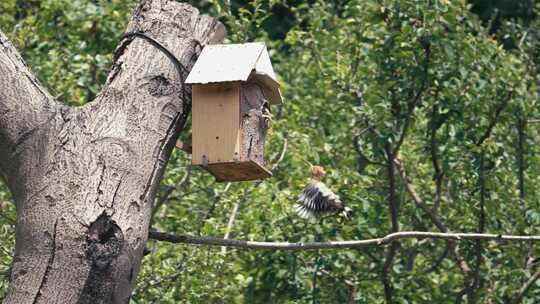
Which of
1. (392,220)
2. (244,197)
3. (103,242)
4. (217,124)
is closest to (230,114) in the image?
(217,124)

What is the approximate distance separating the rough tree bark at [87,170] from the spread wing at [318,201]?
2.90ft

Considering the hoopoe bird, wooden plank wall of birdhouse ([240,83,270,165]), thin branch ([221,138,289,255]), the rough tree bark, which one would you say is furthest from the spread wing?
thin branch ([221,138,289,255])

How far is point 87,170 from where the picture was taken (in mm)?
2826

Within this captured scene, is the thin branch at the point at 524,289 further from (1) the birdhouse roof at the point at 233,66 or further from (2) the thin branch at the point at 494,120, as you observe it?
(1) the birdhouse roof at the point at 233,66

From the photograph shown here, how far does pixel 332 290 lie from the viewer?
531 centimetres

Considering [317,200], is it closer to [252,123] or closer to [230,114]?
[252,123]

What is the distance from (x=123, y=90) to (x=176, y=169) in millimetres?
2293

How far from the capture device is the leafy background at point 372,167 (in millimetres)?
5113

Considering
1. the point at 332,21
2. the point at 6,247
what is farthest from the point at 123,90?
the point at 332,21

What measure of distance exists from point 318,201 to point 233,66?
765 mm

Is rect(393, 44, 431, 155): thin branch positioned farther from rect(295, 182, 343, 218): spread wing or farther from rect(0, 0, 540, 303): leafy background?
rect(295, 182, 343, 218): spread wing

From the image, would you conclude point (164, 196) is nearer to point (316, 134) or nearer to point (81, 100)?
point (81, 100)

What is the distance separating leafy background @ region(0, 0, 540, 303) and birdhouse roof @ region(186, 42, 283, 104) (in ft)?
4.95

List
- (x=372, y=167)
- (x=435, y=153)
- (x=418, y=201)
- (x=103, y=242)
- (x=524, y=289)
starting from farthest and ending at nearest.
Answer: (x=372, y=167) < (x=418, y=201) < (x=435, y=153) < (x=524, y=289) < (x=103, y=242)
